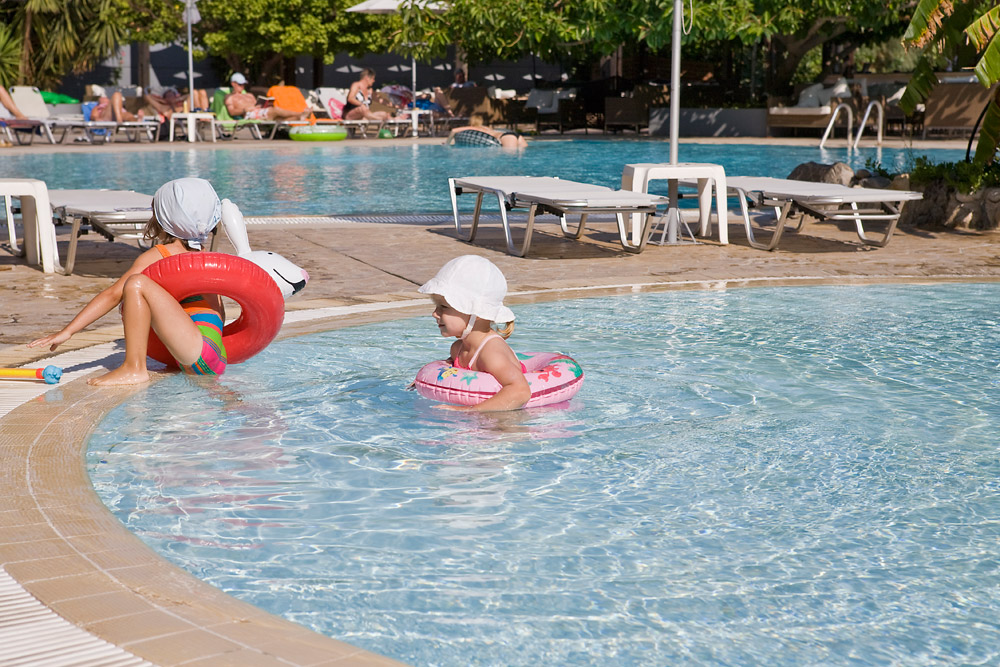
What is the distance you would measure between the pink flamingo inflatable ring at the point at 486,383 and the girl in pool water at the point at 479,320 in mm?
42

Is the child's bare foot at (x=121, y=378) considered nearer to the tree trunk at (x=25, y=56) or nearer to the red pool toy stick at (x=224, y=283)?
the red pool toy stick at (x=224, y=283)

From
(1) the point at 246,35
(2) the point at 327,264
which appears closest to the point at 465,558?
(2) the point at 327,264

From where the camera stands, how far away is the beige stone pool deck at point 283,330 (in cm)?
260

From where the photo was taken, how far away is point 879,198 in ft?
30.1

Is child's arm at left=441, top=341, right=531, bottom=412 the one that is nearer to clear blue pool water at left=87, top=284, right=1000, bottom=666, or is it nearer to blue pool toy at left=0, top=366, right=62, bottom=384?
clear blue pool water at left=87, top=284, right=1000, bottom=666

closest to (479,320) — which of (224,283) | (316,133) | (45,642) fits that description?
(224,283)

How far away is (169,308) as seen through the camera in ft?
16.0

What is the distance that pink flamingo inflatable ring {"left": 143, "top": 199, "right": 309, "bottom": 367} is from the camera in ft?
16.2

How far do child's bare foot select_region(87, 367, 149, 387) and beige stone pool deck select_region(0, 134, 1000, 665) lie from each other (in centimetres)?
10

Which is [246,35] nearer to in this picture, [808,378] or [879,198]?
[879,198]

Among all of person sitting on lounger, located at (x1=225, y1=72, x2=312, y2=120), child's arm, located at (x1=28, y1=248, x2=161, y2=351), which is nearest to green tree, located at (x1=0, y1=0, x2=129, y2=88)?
person sitting on lounger, located at (x1=225, y1=72, x2=312, y2=120)

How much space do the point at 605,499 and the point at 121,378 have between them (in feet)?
7.88

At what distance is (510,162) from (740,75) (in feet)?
54.8

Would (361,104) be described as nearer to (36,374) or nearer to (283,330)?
(283,330)
